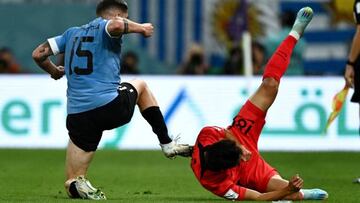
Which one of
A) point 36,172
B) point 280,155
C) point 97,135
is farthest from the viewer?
point 280,155

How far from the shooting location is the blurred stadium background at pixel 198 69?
2122 cm

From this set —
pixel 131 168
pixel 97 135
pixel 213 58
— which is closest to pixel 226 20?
pixel 213 58

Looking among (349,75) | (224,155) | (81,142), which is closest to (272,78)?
(224,155)

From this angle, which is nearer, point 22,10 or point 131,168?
point 131,168

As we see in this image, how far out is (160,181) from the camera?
50.4 ft

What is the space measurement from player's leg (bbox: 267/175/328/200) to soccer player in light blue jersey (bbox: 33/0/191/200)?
4.21 feet

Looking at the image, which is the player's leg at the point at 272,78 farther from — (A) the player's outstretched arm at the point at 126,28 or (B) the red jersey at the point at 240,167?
(A) the player's outstretched arm at the point at 126,28

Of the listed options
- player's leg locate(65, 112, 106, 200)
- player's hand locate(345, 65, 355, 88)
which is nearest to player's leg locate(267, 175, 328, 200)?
player's leg locate(65, 112, 106, 200)

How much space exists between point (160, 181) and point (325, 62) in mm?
10927

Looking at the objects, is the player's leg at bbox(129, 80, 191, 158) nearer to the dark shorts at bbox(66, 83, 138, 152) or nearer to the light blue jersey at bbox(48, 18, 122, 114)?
the dark shorts at bbox(66, 83, 138, 152)

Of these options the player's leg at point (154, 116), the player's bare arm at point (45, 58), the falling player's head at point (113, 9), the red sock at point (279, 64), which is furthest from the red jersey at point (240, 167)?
the player's bare arm at point (45, 58)

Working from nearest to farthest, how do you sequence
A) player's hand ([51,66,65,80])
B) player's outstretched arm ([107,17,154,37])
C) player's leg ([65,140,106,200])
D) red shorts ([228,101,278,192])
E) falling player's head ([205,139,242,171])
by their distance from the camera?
1. falling player's head ([205,139,242,171])
2. red shorts ([228,101,278,192])
3. player's outstretched arm ([107,17,154,37])
4. player's leg ([65,140,106,200])
5. player's hand ([51,66,65,80])

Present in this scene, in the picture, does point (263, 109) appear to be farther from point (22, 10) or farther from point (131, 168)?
point (22, 10)

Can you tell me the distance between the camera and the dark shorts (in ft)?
42.2
